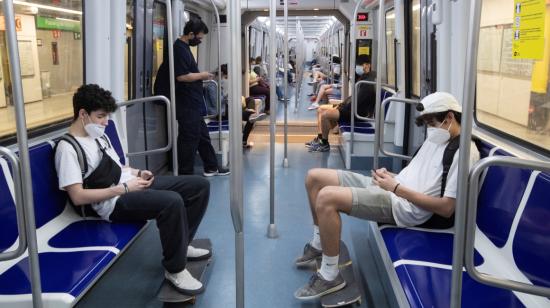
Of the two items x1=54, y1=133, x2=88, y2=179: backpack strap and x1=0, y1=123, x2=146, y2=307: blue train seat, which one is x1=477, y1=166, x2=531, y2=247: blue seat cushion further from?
x1=54, y1=133, x2=88, y2=179: backpack strap

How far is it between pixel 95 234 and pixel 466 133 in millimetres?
2018

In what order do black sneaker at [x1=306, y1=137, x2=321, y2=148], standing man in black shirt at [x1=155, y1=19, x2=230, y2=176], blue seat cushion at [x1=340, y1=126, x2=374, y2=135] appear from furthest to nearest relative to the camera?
black sneaker at [x1=306, y1=137, x2=321, y2=148]
blue seat cushion at [x1=340, y1=126, x2=374, y2=135]
standing man in black shirt at [x1=155, y1=19, x2=230, y2=176]

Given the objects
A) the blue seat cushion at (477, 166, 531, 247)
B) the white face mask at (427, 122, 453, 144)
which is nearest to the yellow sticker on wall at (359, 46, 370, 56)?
the white face mask at (427, 122, 453, 144)

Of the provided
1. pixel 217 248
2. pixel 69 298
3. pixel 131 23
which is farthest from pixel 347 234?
pixel 131 23

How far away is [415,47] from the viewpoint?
526 centimetres

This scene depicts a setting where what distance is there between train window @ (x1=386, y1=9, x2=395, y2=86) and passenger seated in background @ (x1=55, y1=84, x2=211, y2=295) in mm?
4935

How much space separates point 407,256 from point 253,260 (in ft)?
4.34

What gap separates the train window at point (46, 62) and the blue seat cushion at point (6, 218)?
1.19 ft

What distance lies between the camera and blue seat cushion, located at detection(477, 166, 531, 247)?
2.25 m

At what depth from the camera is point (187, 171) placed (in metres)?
5.27

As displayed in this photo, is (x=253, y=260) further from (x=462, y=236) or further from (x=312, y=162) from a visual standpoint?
(x=312, y=162)

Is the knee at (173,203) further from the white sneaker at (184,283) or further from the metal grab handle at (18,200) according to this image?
the metal grab handle at (18,200)

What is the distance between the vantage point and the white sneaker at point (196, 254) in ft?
10.7

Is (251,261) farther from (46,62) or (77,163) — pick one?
(46,62)
